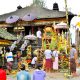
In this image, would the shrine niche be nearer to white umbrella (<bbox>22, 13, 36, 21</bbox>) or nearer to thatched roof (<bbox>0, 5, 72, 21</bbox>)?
thatched roof (<bbox>0, 5, 72, 21</bbox>)

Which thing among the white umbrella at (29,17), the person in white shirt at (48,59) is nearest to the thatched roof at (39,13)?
the white umbrella at (29,17)

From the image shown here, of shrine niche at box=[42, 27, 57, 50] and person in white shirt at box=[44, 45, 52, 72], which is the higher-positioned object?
shrine niche at box=[42, 27, 57, 50]

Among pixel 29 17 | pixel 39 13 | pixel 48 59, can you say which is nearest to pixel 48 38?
pixel 48 59

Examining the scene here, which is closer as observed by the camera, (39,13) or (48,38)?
(48,38)

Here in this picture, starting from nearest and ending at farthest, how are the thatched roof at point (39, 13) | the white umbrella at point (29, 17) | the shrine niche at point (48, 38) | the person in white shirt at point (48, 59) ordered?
the person in white shirt at point (48, 59)
the shrine niche at point (48, 38)
the thatched roof at point (39, 13)
the white umbrella at point (29, 17)

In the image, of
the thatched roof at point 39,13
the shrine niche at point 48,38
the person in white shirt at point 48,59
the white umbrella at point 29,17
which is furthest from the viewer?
the white umbrella at point 29,17

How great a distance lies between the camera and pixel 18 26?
40.1m

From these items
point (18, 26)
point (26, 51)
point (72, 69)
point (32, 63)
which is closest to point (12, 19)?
point (18, 26)

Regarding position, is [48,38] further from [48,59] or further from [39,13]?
[39,13]

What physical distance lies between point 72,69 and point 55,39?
834cm

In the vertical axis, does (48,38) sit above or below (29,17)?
below

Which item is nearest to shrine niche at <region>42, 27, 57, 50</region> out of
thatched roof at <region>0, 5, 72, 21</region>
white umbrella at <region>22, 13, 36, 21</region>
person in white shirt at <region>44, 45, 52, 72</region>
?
person in white shirt at <region>44, 45, 52, 72</region>

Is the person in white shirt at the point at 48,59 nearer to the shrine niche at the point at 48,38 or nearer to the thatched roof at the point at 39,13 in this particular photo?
the shrine niche at the point at 48,38

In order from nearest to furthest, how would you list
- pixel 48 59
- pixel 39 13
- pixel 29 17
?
1. pixel 48 59
2. pixel 29 17
3. pixel 39 13
